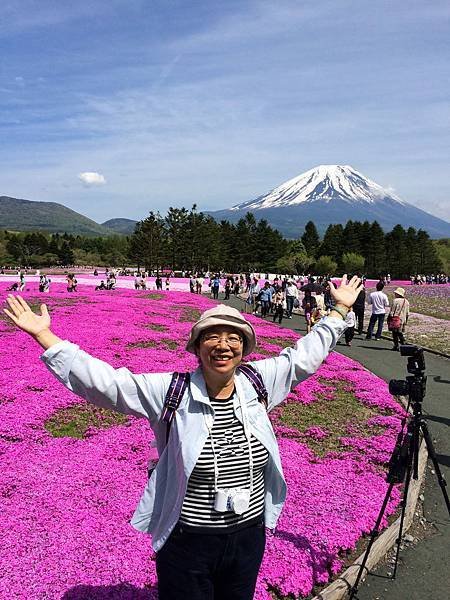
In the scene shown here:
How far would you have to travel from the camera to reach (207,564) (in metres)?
2.89

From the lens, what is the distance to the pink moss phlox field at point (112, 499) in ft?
16.3

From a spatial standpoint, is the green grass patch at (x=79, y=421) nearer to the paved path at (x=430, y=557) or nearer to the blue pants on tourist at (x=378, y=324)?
the paved path at (x=430, y=557)

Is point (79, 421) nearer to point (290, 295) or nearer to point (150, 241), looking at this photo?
point (290, 295)

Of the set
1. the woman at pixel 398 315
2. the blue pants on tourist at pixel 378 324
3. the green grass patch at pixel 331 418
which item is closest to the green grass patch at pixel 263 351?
the woman at pixel 398 315

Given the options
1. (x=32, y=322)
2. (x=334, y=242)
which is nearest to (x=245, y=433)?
(x=32, y=322)

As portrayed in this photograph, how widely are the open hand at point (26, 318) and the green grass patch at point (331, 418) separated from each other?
6.91 m

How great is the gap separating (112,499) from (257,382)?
4.27m

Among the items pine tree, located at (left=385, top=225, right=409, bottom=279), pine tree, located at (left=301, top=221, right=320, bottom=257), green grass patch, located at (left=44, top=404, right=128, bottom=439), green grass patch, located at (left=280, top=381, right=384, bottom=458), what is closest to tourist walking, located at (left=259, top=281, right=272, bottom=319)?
green grass patch, located at (left=280, top=381, right=384, bottom=458)

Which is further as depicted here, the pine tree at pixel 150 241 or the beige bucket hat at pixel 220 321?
the pine tree at pixel 150 241

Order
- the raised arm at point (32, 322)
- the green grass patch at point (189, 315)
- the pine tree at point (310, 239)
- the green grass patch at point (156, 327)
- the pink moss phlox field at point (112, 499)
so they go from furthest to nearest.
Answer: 1. the pine tree at point (310, 239)
2. the green grass patch at point (189, 315)
3. the green grass patch at point (156, 327)
4. the pink moss phlox field at point (112, 499)
5. the raised arm at point (32, 322)

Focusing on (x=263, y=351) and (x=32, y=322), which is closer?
(x=32, y=322)

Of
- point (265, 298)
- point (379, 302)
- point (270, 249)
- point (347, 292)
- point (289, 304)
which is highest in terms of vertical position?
point (270, 249)

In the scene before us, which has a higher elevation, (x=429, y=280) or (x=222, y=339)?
(x=222, y=339)

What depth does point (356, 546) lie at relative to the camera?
234 inches
